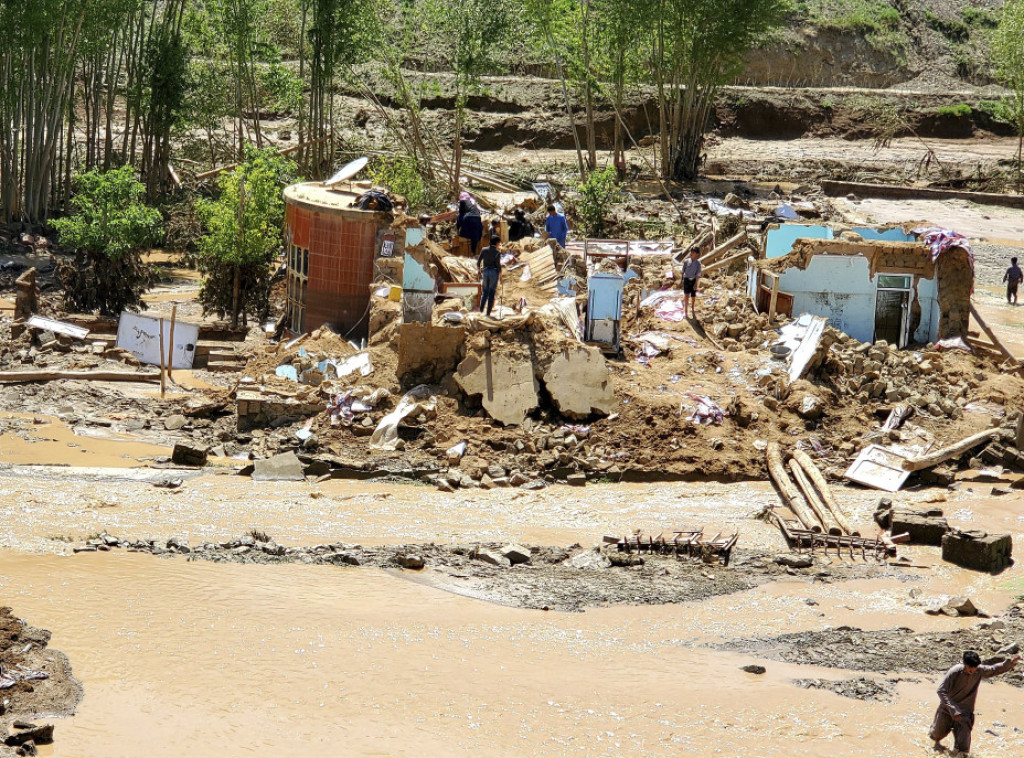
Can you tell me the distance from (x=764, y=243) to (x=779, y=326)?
3423mm

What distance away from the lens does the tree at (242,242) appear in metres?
20.7

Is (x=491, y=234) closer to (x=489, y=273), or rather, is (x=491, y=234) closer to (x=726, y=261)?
(x=726, y=261)

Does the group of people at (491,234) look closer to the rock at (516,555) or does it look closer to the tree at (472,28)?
the rock at (516,555)

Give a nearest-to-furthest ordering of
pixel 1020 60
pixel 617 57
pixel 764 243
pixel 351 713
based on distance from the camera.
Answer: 1. pixel 351 713
2. pixel 764 243
3. pixel 617 57
4. pixel 1020 60

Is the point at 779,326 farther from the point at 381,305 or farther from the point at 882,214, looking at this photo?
the point at 882,214

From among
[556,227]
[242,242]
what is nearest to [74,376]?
[242,242]

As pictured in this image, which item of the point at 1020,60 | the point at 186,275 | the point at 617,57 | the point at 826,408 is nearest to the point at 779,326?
the point at 826,408

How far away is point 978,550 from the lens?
11.9m

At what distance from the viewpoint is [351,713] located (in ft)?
28.6

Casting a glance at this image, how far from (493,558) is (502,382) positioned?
4014 mm

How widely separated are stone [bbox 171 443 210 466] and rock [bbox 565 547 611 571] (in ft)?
16.3

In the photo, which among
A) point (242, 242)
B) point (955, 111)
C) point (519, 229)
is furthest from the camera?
point (955, 111)

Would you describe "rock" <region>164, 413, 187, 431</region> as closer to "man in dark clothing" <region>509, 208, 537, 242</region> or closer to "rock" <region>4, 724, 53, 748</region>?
"man in dark clothing" <region>509, 208, 537, 242</region>

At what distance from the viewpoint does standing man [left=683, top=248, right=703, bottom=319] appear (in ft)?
58.7
